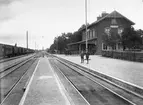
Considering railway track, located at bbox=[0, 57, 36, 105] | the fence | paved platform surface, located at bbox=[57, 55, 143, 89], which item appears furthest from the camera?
the fence

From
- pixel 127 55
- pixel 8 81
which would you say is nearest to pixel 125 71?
pixel 8 81

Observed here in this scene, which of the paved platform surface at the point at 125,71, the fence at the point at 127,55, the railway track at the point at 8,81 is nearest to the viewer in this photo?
the railway track at the point at 8,81

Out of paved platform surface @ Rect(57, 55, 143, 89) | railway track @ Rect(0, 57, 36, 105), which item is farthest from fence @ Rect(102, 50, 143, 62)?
railway track @ Rect(0, 57, 36, 105)

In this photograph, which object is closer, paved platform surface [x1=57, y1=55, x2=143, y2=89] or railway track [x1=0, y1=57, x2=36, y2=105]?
railway track [x1=0, y1=57, x2=36, y2=105]

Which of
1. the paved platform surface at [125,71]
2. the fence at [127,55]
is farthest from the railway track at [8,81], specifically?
the fence at [127,55]

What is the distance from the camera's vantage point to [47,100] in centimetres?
701

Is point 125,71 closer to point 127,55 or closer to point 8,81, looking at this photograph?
point 8,81

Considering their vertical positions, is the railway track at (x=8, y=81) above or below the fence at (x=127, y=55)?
below

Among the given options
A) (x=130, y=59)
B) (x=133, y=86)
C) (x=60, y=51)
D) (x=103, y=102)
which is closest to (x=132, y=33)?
(x=130, y=59)

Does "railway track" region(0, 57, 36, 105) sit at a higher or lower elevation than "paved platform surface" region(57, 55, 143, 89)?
lower

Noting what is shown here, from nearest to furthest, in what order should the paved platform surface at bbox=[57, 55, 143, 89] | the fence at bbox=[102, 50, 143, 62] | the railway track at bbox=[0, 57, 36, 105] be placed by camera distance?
the railway track at bbox=[0, 57, 36, 105] → the paved platform surface at bbox=[57, 55, 143, 89] → the fence at bbox=[102, 50, 143, 62]

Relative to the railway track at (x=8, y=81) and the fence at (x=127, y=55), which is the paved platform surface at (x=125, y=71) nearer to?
the fence at (x=127, y=55)

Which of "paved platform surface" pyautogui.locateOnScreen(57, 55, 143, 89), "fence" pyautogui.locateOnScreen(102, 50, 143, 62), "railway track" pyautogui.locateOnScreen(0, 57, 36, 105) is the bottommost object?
"railway track" pyautogui.locateOnScreen(0, 57, 36, 105)

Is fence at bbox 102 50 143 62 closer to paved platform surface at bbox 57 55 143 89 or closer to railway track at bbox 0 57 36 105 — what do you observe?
paved platform surface at bbox 57 55 143 89
